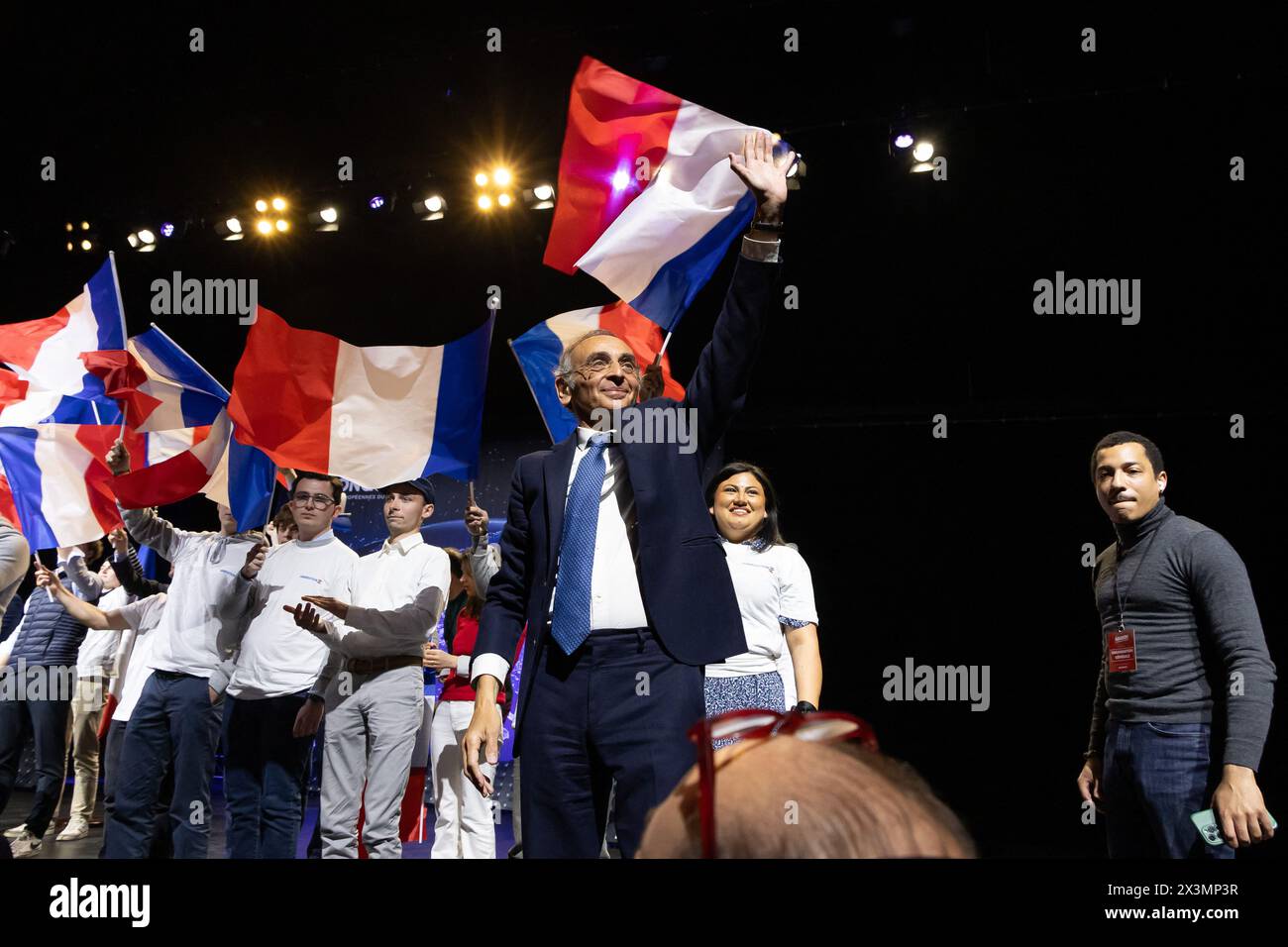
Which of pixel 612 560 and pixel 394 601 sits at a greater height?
pixel 612 560

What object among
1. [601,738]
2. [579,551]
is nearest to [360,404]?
[579,551]

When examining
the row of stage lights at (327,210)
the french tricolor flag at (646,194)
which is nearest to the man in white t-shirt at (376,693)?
the french tricolor flag at (646,194)

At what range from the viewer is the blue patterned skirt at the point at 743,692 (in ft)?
12.0

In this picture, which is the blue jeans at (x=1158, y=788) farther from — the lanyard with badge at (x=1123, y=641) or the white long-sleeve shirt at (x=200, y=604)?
the white long-sleeve shirt at (x=200, y=604)

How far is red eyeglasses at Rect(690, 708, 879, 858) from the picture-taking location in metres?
0.64

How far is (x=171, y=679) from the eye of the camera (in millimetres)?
4477

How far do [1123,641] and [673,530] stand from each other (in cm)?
145

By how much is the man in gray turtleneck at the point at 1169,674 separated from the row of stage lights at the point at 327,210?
16.8ft

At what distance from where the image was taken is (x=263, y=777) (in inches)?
171

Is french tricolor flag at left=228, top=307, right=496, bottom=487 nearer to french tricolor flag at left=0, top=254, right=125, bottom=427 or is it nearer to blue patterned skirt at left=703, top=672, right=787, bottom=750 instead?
french tricolor flag at left=0, top=254, right=125, bottom=427

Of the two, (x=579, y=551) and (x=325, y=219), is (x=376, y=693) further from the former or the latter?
(x=325, y=219)

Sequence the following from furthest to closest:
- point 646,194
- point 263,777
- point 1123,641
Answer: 1. point 263,777
2. point 646,194
3. point 1123,641
